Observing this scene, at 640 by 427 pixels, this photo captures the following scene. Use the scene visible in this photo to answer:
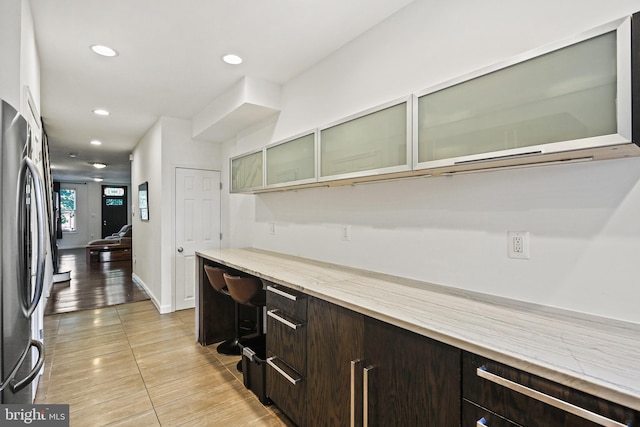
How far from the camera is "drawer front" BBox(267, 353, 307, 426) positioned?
1.80 meters

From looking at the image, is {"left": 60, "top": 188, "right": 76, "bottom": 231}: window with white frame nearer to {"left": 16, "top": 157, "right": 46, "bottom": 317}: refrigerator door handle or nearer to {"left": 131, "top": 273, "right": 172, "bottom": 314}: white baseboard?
{"left": 131, "top": 273, "right": 172, "bottom": 314}: white baseboard

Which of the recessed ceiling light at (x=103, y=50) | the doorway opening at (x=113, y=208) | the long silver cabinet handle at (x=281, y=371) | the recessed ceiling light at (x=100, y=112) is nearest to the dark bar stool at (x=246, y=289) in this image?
the long silver cabinet handle at (x=281, y=371)

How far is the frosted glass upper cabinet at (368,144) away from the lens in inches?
67.3

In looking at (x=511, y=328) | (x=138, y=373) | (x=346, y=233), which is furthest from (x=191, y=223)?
(x=511, y=328)

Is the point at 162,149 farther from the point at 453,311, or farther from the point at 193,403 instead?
the point at 453,311

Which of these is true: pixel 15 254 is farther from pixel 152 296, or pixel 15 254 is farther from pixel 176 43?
pixel 152 296

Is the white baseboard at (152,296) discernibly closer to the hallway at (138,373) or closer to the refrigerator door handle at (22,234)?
the hallway at (138,373)

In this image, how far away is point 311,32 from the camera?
2293 millimetres

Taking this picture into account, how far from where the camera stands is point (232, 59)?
2.66 m

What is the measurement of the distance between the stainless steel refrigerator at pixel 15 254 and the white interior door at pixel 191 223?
2.87 metres

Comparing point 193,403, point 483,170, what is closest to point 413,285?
point 483,170

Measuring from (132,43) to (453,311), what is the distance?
284 cm

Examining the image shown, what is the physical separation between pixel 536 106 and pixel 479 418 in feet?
3.72

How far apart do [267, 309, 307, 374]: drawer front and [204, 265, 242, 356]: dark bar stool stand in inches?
26.6
